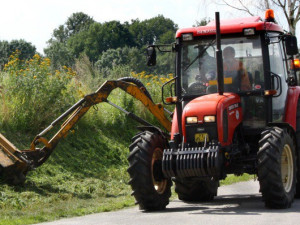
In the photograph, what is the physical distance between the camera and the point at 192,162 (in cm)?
1030

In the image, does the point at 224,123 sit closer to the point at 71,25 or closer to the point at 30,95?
the point at 30,95

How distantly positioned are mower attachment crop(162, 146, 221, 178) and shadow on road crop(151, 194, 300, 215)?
2.05ft

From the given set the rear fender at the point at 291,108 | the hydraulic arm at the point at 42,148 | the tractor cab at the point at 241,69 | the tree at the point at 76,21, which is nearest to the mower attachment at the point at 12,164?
the hydraulic arm at the point at 42,148

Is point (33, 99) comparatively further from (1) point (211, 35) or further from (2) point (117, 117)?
(1) point (211, 35)

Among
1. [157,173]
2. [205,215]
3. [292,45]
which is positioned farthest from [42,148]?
[292,45]

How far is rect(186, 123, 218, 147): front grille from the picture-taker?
1066cm

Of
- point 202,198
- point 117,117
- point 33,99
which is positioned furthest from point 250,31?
point 117,117

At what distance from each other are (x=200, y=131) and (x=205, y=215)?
4.58ft

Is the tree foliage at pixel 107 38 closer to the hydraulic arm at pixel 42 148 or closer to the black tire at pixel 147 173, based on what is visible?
the hydraulic arm at pixel 42 148

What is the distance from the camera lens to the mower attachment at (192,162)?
10203mm

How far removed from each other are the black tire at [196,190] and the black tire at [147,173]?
3.20ft

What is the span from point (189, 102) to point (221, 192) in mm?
3229

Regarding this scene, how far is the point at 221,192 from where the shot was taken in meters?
13.8

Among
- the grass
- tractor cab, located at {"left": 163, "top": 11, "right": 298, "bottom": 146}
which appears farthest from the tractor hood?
the grass
